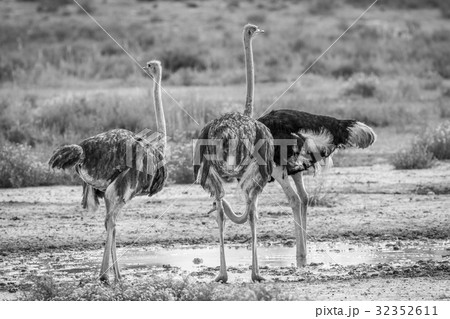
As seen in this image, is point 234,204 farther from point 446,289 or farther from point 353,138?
point 446,289

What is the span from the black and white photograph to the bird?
13 millimetres

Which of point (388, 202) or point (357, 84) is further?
point (357, 84)

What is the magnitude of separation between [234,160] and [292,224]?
8.42 ft

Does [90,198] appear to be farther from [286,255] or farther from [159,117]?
[286,255]

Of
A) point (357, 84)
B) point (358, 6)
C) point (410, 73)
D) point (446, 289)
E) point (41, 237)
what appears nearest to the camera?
point (446, 289)

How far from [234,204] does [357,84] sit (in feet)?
29.4

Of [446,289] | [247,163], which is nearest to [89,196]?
[247,163]

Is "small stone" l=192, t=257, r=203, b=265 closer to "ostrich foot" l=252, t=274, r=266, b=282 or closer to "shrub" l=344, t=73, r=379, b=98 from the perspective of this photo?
"ostrich foot" l=252, t=274, r=266, b=282

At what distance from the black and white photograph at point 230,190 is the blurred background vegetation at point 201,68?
0.07 meters

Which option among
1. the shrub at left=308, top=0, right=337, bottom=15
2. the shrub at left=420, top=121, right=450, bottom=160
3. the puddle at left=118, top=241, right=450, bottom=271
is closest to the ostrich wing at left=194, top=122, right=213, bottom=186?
the puddle at left=118, top=241, right=450, bottom=271

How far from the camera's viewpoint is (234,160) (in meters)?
8.28

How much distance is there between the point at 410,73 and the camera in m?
23.6

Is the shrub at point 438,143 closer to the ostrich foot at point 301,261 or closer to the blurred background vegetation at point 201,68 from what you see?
the blurred background vegetation at point 201,68

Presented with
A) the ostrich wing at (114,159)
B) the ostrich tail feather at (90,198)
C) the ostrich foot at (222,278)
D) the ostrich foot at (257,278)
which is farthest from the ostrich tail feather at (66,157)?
the ostrich foot at (257,278)
